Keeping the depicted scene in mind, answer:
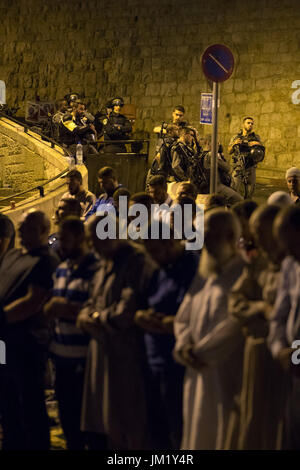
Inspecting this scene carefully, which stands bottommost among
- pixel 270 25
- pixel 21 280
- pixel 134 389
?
pixel 134 389

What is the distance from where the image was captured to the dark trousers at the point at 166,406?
616 centimetres

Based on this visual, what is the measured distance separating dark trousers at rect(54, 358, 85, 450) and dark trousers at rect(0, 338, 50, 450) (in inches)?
7.8

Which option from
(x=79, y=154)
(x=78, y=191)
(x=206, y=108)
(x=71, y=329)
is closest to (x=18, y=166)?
(x=79, y=154)

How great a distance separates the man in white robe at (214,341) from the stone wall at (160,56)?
17.3 metres

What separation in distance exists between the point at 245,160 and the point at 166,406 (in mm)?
10632

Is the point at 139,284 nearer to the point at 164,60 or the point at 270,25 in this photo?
the point at 270,25

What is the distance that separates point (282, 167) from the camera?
22.9 meters

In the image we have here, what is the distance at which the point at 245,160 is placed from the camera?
54.1 feet

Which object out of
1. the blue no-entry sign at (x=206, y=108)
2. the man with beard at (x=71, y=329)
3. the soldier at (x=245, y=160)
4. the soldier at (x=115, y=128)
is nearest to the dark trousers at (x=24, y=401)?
the man with beard at (x=71, y=329)

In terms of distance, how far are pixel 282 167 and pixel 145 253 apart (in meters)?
16.8

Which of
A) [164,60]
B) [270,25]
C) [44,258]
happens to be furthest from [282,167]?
[44,258]

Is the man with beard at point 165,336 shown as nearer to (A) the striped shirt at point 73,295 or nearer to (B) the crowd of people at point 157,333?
(B) the crowd of people at point 157,333

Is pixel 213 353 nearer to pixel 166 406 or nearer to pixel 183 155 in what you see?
Result: pixel 166 406

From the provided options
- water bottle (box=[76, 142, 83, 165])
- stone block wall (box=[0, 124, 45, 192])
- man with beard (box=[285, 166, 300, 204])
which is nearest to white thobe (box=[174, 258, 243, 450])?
man with beard (box=[285, 166, 300, 204])
